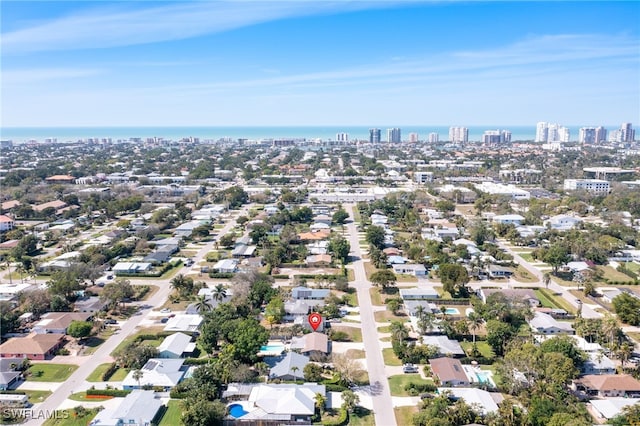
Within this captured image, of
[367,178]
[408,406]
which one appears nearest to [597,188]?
[367,178]

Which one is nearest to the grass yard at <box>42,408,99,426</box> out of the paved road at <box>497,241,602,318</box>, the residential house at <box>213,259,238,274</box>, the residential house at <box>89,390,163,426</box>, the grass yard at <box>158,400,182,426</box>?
the residential house at <box>89,390,163,426</box>

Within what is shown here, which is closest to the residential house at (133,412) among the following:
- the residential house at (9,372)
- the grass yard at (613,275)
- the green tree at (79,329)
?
the residential house at (9,372)

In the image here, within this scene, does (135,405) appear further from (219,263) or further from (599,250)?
(599,250)

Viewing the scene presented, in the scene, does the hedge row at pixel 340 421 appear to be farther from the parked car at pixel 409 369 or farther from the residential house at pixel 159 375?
the residential house at pixel 159 375

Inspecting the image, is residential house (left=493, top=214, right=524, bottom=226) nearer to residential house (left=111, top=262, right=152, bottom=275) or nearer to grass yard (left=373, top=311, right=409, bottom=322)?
grass yard (left=373, top=311, right=409, bottom=322)

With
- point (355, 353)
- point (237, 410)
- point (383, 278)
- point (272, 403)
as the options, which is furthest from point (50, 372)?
point (383, 278)

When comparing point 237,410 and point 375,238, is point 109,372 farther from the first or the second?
point 375,238
